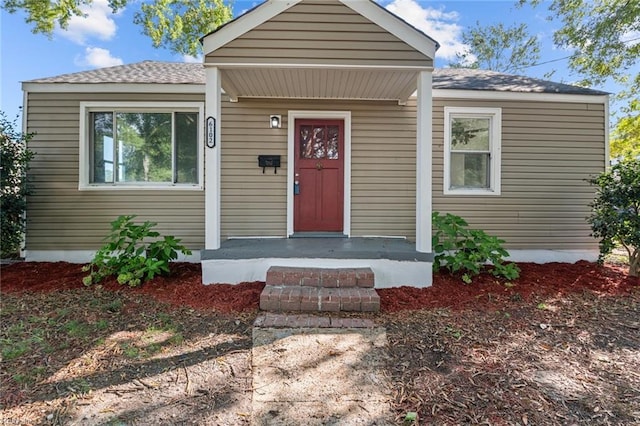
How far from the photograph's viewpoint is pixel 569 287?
3.98 m

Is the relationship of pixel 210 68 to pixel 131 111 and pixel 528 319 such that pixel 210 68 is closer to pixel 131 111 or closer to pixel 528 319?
pixel 131 111

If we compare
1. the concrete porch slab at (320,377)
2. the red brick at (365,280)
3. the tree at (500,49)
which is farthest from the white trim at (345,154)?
the tree at (500,49)

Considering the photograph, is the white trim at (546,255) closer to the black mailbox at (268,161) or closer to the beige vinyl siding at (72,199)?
the black mailbox at (268,161)

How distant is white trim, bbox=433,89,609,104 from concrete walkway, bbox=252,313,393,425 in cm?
403

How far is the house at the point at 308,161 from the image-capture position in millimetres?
4930

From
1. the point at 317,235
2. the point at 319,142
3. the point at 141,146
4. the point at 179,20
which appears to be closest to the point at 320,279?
the point at 317,235

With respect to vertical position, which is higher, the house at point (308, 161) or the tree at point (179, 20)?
the tree at point (179, 20)

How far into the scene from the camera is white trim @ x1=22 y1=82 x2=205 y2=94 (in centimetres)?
486

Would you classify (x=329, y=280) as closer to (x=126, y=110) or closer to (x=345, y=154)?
(x=345, y=154)

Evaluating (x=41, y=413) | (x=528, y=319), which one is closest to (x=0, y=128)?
(x=41, y=413)

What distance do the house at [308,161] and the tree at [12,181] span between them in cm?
25

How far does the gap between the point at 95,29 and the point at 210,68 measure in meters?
10.8

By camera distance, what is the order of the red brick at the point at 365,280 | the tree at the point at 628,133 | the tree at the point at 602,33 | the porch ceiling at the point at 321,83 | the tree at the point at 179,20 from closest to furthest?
the red brick at the point at 365,280
the porch ceiling at the point at 321,83
the tree at the point at 602,33
the tree at the point at 628,133
the tree at the point at 179,20

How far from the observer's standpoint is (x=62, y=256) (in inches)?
197
